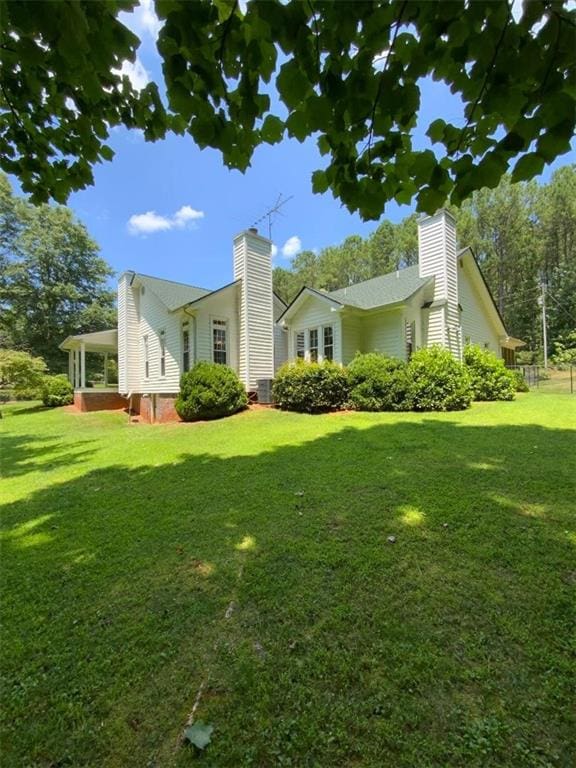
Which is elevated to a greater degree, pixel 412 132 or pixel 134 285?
pixel 134 285

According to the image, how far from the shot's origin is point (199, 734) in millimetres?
1583

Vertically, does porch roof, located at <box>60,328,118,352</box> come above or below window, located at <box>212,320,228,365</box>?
above

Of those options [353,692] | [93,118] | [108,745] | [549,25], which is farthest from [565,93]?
[108,745]

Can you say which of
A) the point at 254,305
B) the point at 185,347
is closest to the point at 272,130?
the point at 254,305

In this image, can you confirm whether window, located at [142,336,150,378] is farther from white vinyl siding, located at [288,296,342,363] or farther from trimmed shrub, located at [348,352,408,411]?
trimmed shrub, located at [348,352,408,411]

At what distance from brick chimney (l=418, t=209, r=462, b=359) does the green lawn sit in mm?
8768

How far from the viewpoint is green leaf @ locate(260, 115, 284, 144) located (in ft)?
7.65

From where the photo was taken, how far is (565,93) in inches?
→ 67.0

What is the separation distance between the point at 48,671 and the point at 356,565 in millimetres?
2081

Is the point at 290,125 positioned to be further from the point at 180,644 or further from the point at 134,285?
the point at 134,285

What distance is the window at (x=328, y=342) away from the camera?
13945 millimetres

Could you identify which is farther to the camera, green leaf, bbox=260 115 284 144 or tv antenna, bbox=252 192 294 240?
tv antenna, bbox=252 192 294 240

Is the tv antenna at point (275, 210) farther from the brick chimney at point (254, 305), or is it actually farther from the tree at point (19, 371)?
the tree at point (19, 371)

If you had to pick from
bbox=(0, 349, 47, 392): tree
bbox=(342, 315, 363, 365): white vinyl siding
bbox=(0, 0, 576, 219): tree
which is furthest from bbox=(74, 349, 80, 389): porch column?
bbox=(0, 0, 576, 219): tree
